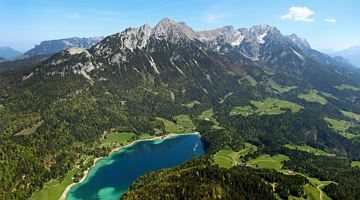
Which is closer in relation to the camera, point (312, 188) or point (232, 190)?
point (232, 190)

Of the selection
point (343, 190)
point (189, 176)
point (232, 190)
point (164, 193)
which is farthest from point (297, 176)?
point (164, 193)

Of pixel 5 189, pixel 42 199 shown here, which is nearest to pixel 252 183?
pixel 42 199

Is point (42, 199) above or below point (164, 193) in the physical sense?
below

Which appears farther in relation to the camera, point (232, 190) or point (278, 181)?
point (278, 181)

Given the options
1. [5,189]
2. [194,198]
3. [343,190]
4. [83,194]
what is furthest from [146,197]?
[343,190]

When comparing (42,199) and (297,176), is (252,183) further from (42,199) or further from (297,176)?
(42,199)

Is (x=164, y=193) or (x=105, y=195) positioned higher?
(x=164, y=193)

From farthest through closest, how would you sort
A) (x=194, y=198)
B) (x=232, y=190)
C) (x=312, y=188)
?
(x=312, y=188)
(x=232, y=190)
(x=194, y=198)

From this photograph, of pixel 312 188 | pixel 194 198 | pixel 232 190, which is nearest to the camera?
pixel 194 198

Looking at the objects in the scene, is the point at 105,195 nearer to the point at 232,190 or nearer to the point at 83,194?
the point at 83,194
